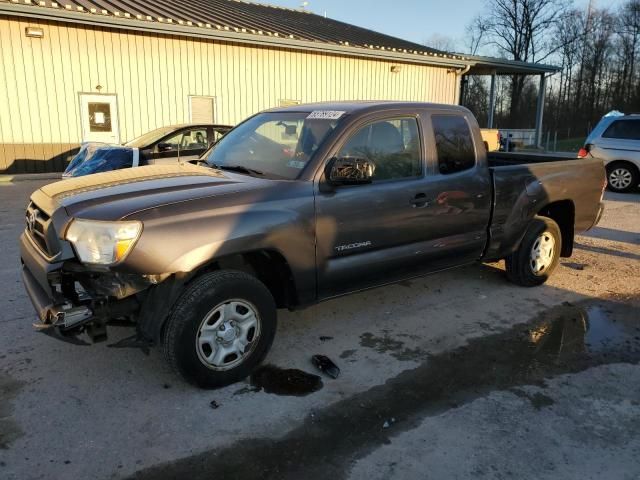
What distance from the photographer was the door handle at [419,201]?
168 inches

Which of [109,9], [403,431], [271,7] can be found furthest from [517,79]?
[403,431]

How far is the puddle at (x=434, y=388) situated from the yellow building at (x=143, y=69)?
11.8 metres

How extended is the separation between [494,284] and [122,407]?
401 centimetres

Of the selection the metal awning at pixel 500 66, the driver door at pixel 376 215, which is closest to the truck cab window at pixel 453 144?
→ the driver door at pixel 376 215

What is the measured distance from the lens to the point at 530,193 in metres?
5.20

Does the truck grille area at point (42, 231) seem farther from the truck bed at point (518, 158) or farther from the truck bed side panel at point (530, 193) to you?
the truck bed at point (518, 158)

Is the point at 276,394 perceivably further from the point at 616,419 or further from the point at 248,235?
the point at 616,419

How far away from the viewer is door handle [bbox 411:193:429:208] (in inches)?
168

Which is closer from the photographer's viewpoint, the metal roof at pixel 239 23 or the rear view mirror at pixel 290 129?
the rear view mirror at pixel 290 129

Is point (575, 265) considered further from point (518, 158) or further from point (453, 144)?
point (453, 144)

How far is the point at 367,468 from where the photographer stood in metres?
2.71

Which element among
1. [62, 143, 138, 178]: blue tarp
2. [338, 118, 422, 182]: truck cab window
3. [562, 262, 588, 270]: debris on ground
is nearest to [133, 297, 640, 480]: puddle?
[562, 262, 588, 270]: debris on ground

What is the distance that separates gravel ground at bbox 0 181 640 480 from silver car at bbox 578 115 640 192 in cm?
891

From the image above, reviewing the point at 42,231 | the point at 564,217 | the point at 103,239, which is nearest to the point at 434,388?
the point at 103,239
